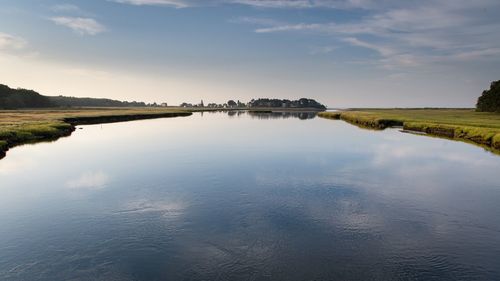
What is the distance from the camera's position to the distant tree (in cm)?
11254

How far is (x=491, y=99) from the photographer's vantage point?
118500 millimetres

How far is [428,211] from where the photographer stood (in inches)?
794

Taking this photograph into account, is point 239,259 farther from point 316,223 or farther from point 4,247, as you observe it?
point 4,247

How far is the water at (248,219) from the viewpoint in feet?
42.9

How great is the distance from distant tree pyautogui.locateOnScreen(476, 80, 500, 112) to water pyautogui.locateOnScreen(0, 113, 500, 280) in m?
94.9

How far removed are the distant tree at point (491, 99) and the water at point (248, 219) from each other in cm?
9489

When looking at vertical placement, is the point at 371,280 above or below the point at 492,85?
below

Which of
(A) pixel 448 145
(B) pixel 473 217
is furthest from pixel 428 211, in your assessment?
(A) pixel 448 145

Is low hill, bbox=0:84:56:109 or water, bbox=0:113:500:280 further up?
low hill, bbox=0:84:56:109

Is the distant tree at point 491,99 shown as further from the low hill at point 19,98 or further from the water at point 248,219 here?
the low hill at point 19,98

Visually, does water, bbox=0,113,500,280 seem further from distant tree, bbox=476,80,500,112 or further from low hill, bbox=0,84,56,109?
low hill, bbox=0,84,56,109

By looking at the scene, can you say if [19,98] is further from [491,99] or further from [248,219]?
[491,99]

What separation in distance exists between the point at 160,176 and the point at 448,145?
4083 cm

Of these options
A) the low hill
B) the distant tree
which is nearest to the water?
the distant tree
